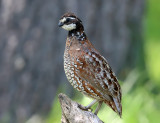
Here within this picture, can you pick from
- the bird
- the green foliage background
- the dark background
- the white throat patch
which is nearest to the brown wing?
the bird

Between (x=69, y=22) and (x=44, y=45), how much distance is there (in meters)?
4.21

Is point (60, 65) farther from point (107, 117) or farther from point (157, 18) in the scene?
point (157, 18)

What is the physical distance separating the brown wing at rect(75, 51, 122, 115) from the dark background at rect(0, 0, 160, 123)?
3767mm

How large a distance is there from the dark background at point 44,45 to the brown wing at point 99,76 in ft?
12.4

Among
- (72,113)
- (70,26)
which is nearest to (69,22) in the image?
(70,26)

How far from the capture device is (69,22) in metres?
6.22

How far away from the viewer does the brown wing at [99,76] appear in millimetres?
6320

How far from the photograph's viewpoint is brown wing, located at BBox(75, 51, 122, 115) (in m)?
6.32

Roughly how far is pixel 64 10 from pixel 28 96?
6.20 ft

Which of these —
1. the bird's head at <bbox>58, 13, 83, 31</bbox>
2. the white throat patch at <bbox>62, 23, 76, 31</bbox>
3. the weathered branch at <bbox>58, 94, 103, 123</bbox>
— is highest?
the bird's head at <bbox>58, 13, 83, 31</bbox>

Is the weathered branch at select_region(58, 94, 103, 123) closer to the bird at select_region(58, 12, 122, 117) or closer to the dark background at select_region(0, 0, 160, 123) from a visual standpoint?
the bird at select_region(58, 12, 122, 117)

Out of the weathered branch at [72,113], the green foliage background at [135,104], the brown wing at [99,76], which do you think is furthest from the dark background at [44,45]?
the weathered branch at [72,113]

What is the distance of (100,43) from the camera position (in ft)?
34.0

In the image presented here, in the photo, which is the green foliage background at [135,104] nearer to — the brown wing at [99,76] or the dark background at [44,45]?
the dark background at [44,45]
